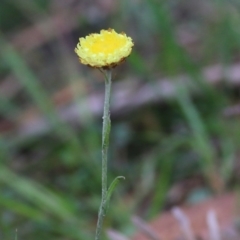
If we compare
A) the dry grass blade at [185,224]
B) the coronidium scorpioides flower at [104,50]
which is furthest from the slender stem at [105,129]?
the dry grass blade at [185,224]

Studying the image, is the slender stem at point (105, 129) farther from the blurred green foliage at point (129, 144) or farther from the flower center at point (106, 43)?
the blurred green foliage at point (129, 144)

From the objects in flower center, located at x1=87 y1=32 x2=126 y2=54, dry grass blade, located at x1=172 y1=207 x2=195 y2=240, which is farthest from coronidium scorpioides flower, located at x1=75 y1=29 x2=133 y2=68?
dry grass blade, located at x1=172 y1=207 x2=195 y2=240

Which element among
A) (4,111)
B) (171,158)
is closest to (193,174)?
(171,158)

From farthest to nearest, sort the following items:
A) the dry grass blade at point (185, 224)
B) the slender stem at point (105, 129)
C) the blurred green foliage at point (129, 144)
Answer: the blurred green foliage at point (129, 144)
the dry grass blade at point (185, 224)
the slender stem at point (105, 129)

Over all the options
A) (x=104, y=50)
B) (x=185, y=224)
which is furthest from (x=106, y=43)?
(x=185, y=224)

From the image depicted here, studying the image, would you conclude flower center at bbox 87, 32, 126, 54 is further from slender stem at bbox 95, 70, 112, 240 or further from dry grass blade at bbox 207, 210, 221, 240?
dry grass blade at bbox 207, 210, 221, 240

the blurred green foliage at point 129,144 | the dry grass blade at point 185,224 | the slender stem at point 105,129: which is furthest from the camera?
the blurred green foliage at point 129,144

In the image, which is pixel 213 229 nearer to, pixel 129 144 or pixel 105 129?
pixel 105 129
